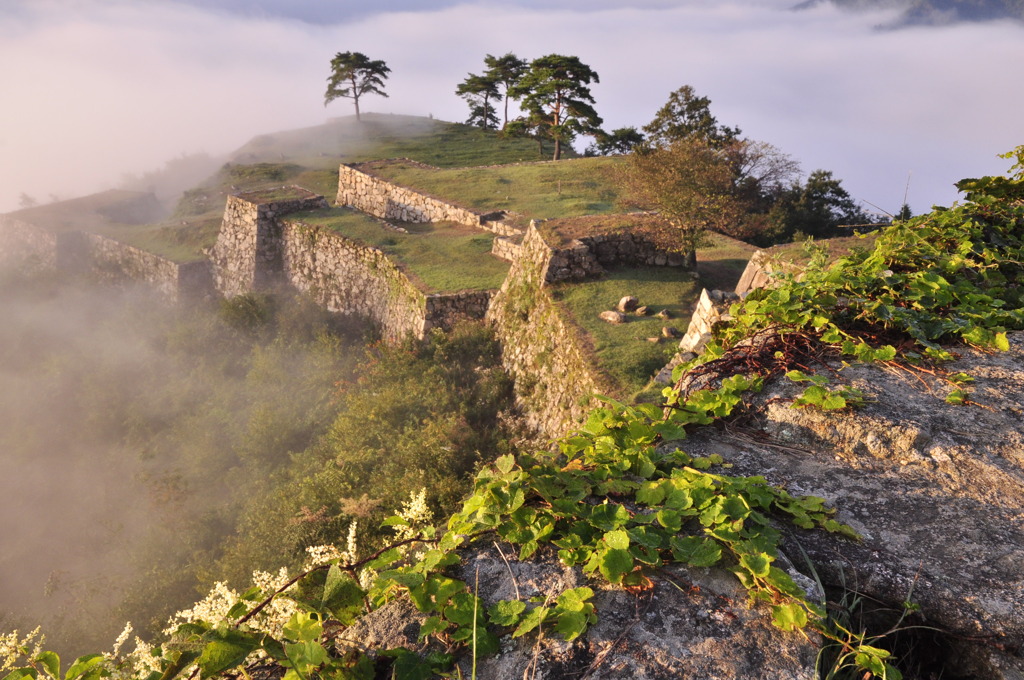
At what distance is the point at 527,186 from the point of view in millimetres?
24438

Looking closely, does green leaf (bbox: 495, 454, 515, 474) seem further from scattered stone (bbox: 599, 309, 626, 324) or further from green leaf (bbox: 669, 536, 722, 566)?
scattered stone (bbox: 599, 309, 626, 324)

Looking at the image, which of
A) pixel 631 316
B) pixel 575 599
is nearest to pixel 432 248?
pixel 631 316

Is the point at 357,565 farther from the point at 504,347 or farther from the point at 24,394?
the point at 24,394

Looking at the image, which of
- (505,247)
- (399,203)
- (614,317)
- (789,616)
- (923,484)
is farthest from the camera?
(399,203)

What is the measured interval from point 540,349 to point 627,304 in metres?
2.25

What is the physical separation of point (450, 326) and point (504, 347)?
2.00 meters

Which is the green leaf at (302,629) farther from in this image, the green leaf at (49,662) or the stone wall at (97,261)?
the stone wall at (97,261)

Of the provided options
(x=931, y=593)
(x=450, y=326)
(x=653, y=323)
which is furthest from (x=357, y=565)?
(x=450, y=326)

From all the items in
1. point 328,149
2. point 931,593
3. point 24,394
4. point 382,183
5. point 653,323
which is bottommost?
point 24,394

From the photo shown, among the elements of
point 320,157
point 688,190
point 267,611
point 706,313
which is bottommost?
point 706,313

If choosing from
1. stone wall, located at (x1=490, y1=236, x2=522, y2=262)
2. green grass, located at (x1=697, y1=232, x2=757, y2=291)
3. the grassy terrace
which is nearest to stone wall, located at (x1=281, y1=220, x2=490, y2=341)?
the grassy terrace

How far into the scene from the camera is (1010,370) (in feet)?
12.9

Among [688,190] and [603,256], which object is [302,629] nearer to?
[603,256]

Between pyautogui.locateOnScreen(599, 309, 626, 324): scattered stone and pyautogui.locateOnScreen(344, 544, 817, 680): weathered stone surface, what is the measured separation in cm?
1012
